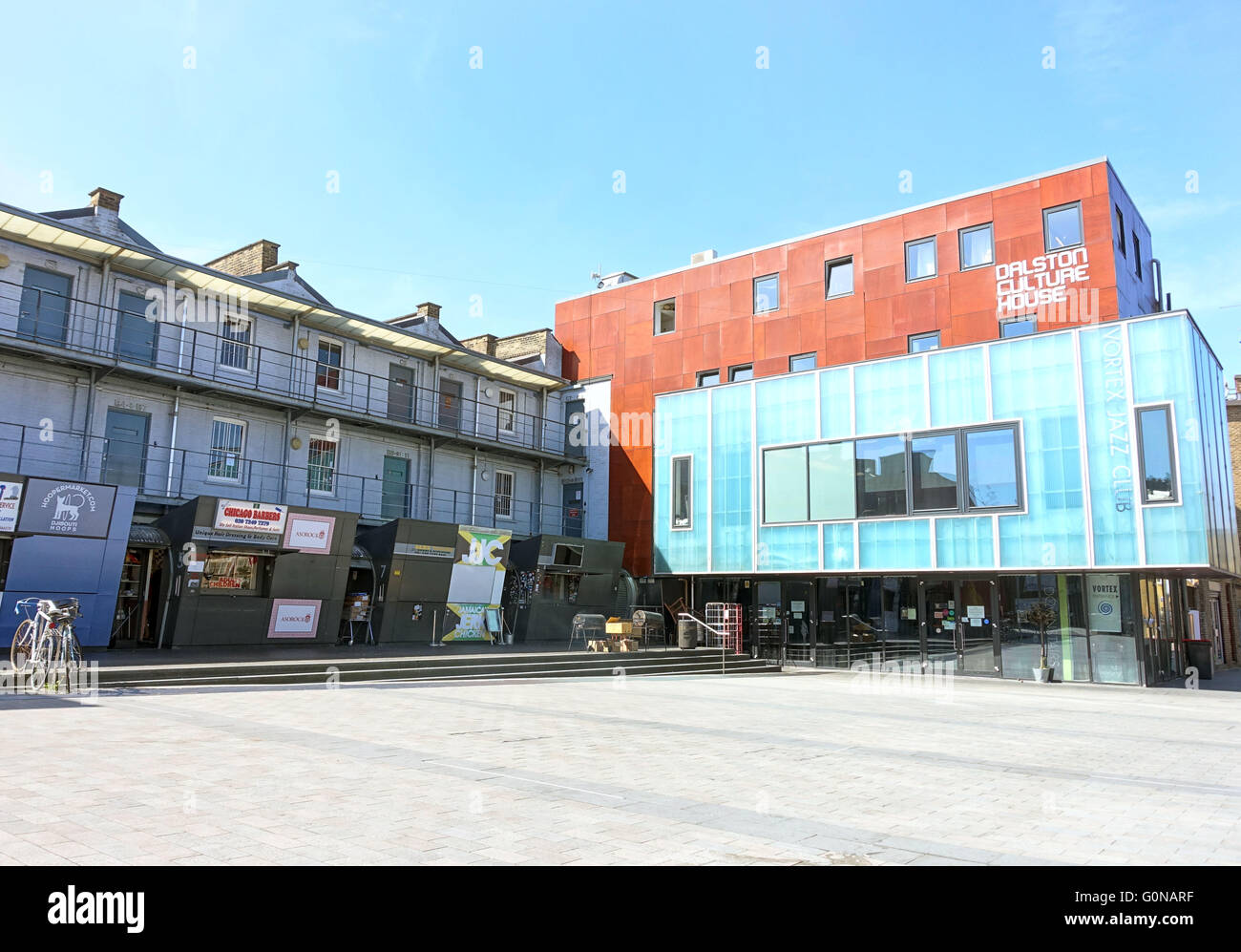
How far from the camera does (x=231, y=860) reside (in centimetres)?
427

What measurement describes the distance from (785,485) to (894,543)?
3595 mm

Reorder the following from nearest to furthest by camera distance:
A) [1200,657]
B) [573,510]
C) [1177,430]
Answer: [1177,430], [1200,657], [573,510]

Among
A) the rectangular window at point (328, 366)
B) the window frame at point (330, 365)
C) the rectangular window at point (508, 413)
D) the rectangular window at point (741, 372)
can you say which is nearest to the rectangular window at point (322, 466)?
the window frame at point (330, 365)

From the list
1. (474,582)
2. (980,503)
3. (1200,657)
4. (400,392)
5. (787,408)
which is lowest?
(1200,657)

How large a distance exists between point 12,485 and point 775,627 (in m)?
18.5

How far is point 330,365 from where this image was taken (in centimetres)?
2439

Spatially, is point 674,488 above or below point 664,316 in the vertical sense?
below

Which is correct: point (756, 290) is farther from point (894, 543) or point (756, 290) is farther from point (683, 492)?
point (894, 543)

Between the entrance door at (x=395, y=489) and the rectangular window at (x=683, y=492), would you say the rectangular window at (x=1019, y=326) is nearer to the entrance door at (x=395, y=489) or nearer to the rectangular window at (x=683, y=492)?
the rectangular window at (x=683, y=492)

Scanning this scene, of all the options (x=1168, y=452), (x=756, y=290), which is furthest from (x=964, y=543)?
(x=756, y=290)

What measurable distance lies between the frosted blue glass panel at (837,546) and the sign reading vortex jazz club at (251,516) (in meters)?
13.6

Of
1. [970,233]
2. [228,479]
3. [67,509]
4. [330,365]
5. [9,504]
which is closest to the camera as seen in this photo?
[9,504]

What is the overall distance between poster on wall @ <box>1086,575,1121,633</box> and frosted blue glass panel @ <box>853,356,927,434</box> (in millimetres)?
5302

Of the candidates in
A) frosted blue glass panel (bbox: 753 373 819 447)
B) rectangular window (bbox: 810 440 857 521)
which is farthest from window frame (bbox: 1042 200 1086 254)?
rectangular window (bbox: 810 440 857 521)
